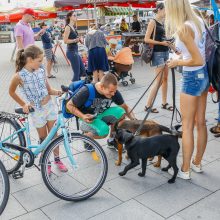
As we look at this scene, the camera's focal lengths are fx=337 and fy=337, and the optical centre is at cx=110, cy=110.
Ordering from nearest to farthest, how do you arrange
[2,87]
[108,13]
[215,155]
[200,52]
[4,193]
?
1. [4,193]
2. [200,52]
3. [215,155]
4. [2,87]
5. [108,13]

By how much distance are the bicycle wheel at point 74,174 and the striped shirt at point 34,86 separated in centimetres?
62

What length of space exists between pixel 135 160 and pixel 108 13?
17735 mm

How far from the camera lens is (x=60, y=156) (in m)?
3.56

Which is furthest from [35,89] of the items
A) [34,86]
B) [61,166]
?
[61,166]

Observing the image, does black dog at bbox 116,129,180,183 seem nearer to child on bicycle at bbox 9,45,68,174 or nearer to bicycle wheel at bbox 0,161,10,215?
child on bicycle at bbox 9,45,68,174

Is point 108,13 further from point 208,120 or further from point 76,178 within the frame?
point 76,178

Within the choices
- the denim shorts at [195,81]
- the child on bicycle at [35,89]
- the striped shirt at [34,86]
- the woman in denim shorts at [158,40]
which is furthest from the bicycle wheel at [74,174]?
the woman in denim shorts at [158,40]

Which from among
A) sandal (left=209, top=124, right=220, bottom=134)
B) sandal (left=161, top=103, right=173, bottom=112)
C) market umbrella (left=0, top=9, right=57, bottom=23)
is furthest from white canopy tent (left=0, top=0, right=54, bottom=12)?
sandal (left=209, top=124, right=220, bottom=134)

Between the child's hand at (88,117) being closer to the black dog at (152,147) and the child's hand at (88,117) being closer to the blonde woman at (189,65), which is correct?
the black dog at (152,147)

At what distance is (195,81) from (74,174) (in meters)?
1.66

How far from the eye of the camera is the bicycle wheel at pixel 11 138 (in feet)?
11.9

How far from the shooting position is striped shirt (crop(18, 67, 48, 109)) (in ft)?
11.5

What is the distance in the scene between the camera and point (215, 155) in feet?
13.8

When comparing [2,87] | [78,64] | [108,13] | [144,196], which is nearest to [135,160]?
[144,196]
